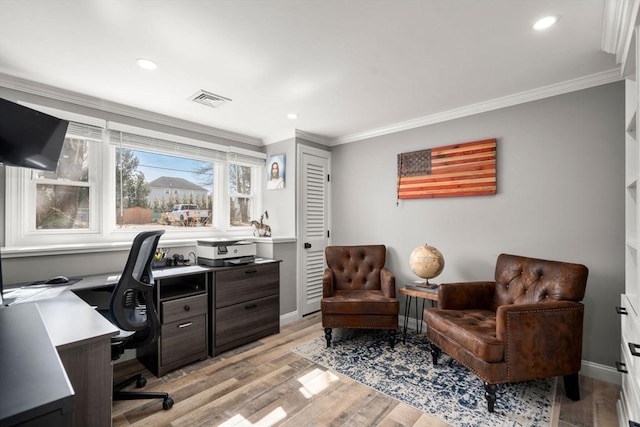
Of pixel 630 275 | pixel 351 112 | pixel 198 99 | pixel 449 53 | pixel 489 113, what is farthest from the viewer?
pixel 351 112

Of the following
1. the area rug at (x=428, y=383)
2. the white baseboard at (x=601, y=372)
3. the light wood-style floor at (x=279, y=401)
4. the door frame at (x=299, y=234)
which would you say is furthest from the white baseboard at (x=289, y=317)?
the white baseboard at (x=601, y=372)

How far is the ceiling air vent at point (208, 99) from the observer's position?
256 cm

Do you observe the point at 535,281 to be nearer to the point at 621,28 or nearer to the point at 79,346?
the point at 621,28

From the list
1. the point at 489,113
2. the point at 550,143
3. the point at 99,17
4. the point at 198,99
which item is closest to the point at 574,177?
the point at 550,143

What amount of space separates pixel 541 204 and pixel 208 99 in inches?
120

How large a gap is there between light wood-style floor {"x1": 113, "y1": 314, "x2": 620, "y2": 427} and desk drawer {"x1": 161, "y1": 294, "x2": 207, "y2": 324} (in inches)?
17.0

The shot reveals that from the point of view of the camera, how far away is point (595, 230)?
2328 millimetres

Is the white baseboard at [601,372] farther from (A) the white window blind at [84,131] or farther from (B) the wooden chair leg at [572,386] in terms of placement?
(A) the white window blind at [84,131]

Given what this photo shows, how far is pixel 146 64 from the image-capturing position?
2.08 metres

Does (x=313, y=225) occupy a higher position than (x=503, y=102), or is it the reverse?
(x=503, y=102)

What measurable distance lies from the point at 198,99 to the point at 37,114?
113 cm

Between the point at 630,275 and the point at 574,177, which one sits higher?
the point at 574,177

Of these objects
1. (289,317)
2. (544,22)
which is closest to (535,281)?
(544,22)

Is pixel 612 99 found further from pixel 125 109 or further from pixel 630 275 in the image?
pixel 125 109
